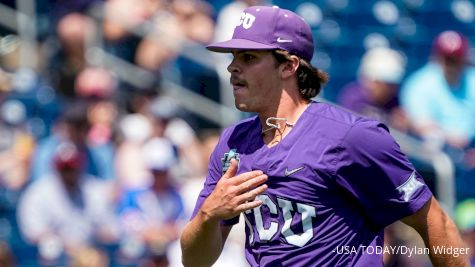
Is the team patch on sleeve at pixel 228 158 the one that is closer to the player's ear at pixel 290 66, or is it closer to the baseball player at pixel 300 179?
the baseball player at pixel 300 179

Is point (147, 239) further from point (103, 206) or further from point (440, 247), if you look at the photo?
point (440, 247)

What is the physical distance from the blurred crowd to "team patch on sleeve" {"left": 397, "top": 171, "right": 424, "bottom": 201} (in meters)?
2.94

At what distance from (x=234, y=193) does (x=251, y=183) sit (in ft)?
0.22

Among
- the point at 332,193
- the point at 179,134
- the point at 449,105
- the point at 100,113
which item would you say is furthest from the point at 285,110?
the point at 449,105

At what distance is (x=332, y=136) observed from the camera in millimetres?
3719

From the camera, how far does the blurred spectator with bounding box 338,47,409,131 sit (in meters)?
8.11

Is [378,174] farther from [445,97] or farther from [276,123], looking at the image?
[445,97]

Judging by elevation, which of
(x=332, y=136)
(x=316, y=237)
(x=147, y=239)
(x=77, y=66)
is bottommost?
(x=147, y=239)

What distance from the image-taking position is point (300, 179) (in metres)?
3.72

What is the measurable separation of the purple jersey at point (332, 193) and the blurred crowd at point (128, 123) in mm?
2911

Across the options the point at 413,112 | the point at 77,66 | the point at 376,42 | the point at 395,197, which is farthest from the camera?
the point at 376,42

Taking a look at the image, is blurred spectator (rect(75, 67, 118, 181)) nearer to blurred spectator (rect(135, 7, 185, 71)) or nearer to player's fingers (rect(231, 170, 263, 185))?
blurred spectator (rect(135, 7, 185, 71))

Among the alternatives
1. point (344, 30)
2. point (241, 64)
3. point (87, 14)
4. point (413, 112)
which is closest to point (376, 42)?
point (344, 30)

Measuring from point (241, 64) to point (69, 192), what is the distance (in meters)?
3.48
